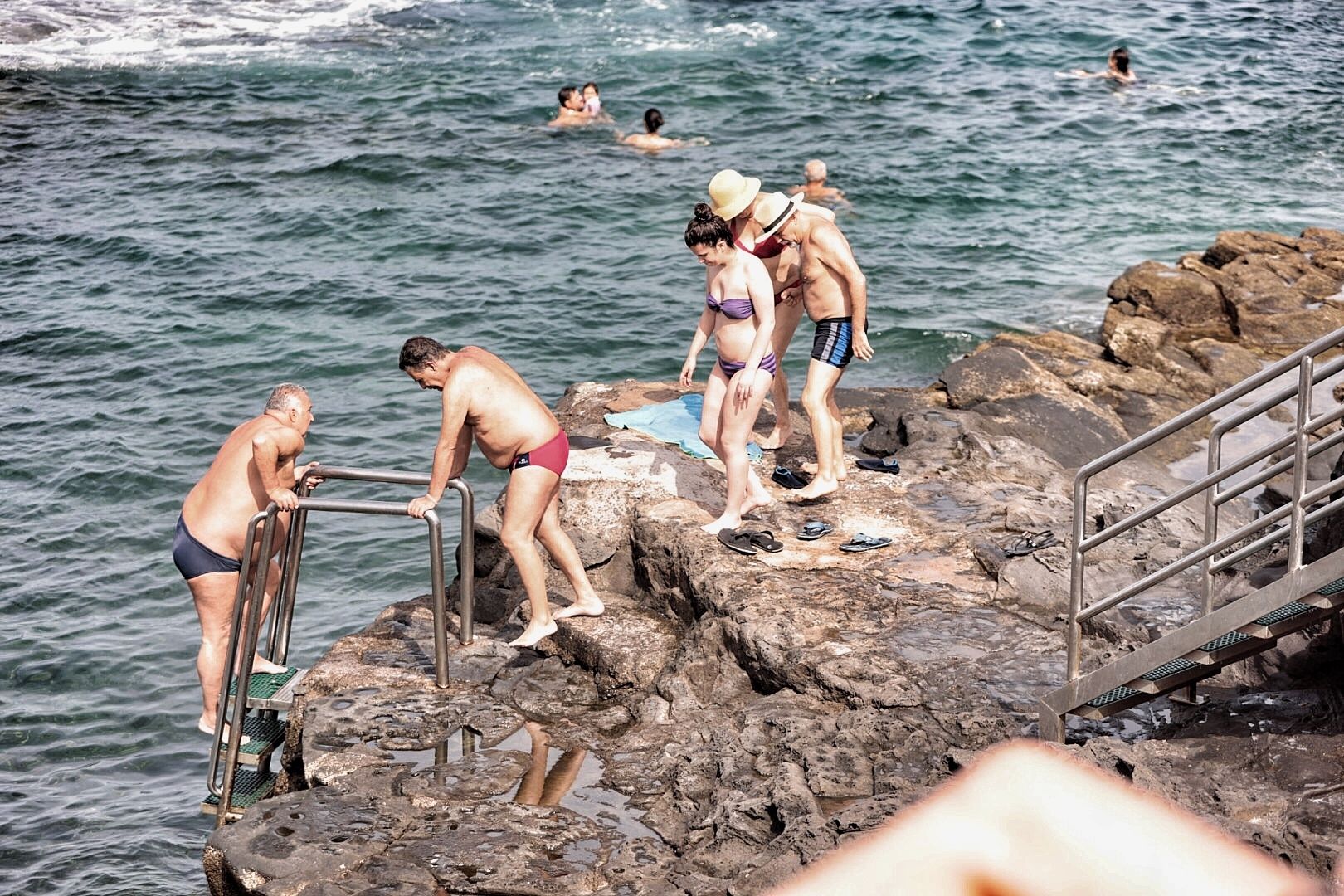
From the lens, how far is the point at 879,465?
9.20 metres

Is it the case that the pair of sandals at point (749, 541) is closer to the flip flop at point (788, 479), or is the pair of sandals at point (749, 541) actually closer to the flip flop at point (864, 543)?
the flip flop at point (864, 543)

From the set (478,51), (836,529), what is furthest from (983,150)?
(836,529)

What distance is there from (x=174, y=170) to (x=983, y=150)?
40.8 feet

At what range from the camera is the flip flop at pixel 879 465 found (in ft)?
30.0

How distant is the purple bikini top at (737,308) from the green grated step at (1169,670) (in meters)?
3.35

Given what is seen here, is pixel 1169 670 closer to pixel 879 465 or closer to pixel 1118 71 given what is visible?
pixel 879 465

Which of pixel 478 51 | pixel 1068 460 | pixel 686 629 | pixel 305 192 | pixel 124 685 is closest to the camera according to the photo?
pixel 686 629

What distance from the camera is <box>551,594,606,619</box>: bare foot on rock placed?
7.49m

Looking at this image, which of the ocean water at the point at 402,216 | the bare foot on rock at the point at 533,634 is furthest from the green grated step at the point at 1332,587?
the ocean water at the point at 402,216

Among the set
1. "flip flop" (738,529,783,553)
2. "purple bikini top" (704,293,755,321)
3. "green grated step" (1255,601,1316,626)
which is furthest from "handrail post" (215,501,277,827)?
"green grated step" (1255,601,1316,626)

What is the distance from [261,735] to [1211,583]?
4.65m

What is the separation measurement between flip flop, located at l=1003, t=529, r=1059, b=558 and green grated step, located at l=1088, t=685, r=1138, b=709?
1917 millimetres

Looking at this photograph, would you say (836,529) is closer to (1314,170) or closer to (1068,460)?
(1068,460)

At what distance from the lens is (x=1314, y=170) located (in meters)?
21.3
